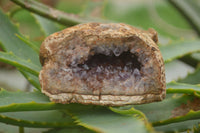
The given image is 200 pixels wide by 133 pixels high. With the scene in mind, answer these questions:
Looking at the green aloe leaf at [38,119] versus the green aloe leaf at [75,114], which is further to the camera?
the green aloe leaf at [38,119]

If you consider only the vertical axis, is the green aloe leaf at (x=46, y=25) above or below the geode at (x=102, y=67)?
above

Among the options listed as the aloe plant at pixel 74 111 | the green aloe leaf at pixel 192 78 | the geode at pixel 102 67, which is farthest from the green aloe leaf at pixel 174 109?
the green aloe leaf at pixel 192 78

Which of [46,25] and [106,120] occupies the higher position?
[46,25]

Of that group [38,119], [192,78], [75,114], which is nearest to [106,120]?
[75,114]

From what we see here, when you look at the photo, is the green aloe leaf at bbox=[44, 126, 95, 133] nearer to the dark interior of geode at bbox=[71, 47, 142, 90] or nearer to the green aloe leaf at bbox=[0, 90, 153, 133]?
the green aloe leaf at bbox=[0, 90, 153, 133]

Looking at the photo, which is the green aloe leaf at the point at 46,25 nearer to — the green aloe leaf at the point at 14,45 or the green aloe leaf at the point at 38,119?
the green aloe leaf at the point at 14,45

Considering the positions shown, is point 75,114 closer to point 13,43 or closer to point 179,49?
point 13,43

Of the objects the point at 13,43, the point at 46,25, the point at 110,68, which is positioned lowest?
the point at 110,68
